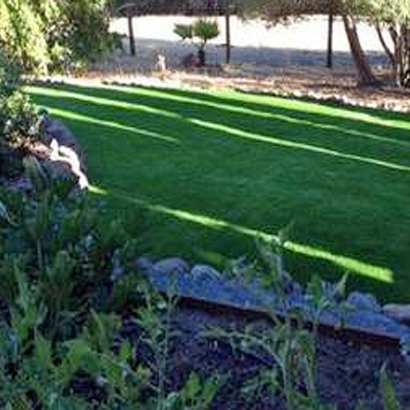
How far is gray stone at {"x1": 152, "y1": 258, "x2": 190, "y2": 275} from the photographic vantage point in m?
5.00

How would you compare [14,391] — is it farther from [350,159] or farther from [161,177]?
[350,159]

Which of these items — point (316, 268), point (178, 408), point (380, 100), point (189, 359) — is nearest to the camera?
point (178, 408)

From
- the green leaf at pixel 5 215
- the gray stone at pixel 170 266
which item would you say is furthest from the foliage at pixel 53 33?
the green leaf at pixel 5 215

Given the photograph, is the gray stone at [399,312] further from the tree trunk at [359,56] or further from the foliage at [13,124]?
the tree trunk at [359,56]

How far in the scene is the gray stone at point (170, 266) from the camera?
500cm

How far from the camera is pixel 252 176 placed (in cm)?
766

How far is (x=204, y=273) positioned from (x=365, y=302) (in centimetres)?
81

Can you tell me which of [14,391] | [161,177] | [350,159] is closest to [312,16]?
[350,159]

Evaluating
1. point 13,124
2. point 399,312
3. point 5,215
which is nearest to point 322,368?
point 399,312

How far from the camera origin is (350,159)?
8672 mm

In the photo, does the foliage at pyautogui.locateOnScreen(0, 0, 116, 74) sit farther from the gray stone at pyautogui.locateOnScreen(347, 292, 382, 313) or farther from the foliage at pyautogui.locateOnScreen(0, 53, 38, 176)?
the gray stone at pyautogui.locateOnScreen(347, 292, 382, 313)

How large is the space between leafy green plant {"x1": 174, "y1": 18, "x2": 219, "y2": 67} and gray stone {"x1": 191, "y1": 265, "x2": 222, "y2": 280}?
1500 cm

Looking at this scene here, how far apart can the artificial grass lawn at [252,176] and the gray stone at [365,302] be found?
9.1 inches

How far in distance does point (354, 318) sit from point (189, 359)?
868 mm
